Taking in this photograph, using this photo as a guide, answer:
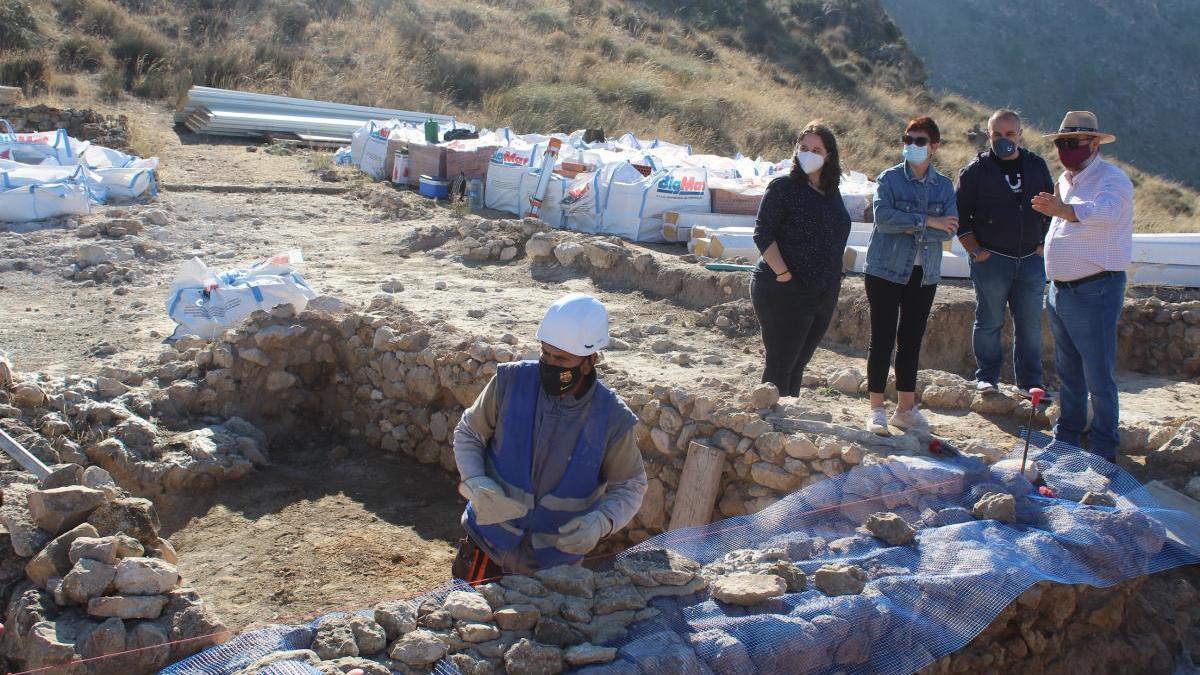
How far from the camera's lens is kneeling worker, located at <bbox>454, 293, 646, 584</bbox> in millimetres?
3162

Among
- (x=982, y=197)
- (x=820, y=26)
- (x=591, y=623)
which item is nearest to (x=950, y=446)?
(x=982, y=197)

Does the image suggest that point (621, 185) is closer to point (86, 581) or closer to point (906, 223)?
point (906, 223)

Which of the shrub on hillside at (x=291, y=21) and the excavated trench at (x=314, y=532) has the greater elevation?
the shrub on hillside at (x=291, y=21)

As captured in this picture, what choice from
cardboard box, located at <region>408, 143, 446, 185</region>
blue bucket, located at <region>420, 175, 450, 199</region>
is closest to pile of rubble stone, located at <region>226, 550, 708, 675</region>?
blue bucket, located at <region>420, 175, 450, 199</region>

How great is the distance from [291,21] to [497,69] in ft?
15.2

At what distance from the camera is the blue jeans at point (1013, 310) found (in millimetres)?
5418

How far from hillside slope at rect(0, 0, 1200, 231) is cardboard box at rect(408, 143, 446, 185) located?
15.6 ft

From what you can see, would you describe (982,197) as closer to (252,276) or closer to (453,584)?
(453,584)

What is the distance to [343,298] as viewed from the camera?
762cm

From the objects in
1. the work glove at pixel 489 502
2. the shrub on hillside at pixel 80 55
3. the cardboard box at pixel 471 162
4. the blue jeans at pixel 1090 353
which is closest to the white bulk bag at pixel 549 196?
the cardboard box at pixel 471 162

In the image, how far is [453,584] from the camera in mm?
3121

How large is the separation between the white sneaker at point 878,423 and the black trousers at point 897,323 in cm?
11

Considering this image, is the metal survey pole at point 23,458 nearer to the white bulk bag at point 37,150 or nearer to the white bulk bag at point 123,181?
the white bulk bag at point 123,181

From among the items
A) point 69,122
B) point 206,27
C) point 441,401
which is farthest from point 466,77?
point 441,401
